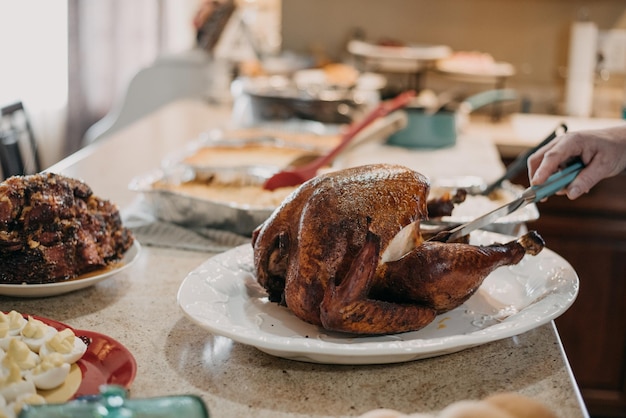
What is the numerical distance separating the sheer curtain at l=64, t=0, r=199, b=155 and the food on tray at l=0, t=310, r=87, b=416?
4.34 m

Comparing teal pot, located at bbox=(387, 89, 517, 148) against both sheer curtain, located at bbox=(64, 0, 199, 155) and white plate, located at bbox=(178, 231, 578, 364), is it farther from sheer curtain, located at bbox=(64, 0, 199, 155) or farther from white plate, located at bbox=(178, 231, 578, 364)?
sheer curtain, located at bbox=(64, 0, 199, 155)

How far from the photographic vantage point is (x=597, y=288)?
9.36 ft

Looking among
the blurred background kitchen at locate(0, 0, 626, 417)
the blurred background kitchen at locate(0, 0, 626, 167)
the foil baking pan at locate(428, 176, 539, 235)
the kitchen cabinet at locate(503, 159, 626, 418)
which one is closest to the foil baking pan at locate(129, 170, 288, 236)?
the foil baking pan at locate(428, 176, 539, 235)

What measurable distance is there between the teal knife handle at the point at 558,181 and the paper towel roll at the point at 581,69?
7.37 ft

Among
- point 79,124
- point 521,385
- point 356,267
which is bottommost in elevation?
point 79,124

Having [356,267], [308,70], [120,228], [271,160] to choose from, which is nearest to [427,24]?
[308,70]

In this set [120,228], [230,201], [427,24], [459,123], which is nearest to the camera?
[120,228]

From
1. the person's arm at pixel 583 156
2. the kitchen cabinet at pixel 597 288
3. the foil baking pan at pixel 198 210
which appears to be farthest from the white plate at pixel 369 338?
the kitchen cabinet at pixel 597 288

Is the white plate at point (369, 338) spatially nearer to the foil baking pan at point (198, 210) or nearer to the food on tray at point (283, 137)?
the foil baking pan at point (198, 210)

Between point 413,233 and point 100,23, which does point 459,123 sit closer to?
point 413,233

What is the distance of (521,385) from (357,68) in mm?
2878

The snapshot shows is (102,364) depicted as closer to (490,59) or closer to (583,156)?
(583,156)

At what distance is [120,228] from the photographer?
56.5 inches

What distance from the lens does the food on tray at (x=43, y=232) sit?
1.26 metres
